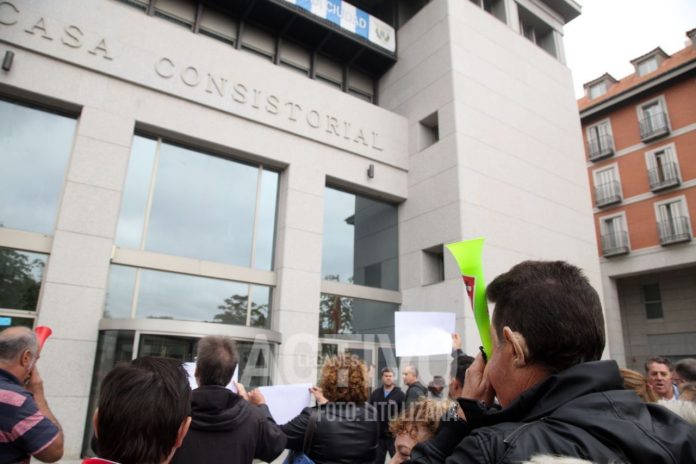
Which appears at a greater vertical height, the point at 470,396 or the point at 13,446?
the point at 470,396

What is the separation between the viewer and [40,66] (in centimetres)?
960

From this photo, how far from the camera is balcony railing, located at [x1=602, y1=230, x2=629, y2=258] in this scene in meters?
23.6

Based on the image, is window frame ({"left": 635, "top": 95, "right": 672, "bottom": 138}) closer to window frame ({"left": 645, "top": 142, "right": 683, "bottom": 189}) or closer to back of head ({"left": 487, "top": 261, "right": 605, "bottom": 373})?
window frame ({"left": 645, "top": 142, "right": 683, "bottom": 189})

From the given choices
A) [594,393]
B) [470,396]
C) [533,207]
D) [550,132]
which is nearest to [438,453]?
[470,396]

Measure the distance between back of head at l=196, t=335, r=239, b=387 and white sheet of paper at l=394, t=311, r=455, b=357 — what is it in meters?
2.01

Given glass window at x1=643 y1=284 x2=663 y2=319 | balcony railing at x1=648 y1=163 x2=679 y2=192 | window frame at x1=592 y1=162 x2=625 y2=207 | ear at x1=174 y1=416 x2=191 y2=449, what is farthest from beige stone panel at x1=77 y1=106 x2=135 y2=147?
glass window at x1=643 y1=284 x2=663 y2=319

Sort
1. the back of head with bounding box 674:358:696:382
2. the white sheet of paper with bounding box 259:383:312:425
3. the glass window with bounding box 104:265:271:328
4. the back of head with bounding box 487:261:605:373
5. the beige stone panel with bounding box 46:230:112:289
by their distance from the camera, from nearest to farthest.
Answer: the back of head with bounding box 487:261:605:373 → the white sheet of paper with bounding box 259:383:312:425 → the back of head with bounding box 674:358:696:382 → the beige stone panel with bounding box 46:230:112:289 → the glass window with bounding box 104:265:271:328

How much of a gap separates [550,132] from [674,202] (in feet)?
36.5

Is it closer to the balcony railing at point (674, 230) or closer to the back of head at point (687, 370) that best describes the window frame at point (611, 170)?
the balcony railing at point (674, 230)

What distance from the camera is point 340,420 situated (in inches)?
129

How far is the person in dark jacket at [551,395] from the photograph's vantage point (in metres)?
1.08

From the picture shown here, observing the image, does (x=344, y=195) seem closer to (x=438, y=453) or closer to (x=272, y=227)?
(x=272, y=227)

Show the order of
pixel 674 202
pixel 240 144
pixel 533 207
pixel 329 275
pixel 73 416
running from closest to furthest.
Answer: pixel 73 416 < pixel 240 144 < pixel 329 275 < pixel 533 207 < pixel 674 202

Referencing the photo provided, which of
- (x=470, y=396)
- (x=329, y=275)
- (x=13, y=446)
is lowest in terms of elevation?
(x=13, y=446)
